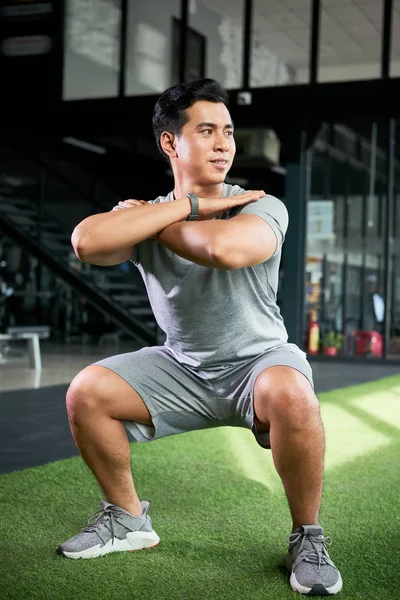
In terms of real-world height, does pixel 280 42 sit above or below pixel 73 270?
above

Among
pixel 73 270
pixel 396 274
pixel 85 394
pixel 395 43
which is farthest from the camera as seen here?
pixel 396 274

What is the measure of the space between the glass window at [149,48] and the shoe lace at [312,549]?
933 centimetres

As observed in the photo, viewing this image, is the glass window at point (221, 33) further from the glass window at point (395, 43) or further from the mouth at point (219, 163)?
the mouth at point (219, 163)

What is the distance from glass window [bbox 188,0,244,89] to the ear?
825cm

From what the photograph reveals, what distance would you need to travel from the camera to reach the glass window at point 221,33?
10.3 metres

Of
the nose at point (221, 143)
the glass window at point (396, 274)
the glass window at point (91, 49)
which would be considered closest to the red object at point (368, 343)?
the glass window at point (396, 274)

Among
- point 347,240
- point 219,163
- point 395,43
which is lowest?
point 219,163

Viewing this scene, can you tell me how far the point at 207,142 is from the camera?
223cm

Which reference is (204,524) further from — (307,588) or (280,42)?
(280,42)

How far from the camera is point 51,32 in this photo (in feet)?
36.8

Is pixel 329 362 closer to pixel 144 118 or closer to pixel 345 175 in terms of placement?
pixel 345 175

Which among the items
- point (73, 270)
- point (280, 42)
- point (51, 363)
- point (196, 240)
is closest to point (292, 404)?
point (196, 240)

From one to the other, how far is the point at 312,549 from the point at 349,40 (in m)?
8.77

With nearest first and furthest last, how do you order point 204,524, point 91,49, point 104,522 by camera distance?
point 104,522
point 204,524
point 91,49
